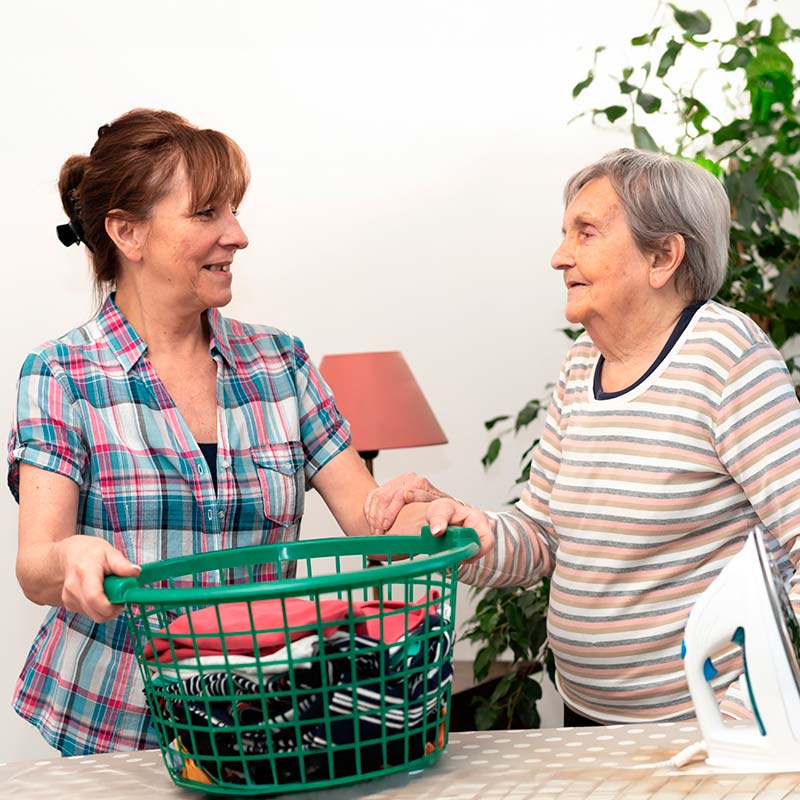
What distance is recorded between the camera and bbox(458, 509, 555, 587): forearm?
5.31 feet

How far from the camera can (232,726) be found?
1018 mm

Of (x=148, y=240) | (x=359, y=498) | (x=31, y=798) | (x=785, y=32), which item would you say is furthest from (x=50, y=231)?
(x=31, y=798)

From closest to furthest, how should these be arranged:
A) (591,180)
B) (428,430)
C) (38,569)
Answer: (38,569), (591,180), (428,430)

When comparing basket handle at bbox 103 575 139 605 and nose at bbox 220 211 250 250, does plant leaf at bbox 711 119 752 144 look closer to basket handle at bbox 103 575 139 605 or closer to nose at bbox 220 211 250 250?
nose at bbox 220 211 250 250

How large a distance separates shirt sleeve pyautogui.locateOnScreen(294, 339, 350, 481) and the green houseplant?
73 cm

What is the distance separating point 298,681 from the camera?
1014 mm

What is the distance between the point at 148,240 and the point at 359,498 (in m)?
0.50

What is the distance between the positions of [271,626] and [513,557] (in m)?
0.64

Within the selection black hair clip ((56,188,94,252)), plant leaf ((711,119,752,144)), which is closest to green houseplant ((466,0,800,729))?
plant leaf ((711,119,752,144))

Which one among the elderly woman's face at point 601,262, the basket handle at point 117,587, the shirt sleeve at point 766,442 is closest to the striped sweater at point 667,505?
the shirt sleeve at point 766,442

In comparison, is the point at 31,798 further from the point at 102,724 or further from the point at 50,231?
the point at 50,231

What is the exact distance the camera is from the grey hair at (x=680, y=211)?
5.27 feet

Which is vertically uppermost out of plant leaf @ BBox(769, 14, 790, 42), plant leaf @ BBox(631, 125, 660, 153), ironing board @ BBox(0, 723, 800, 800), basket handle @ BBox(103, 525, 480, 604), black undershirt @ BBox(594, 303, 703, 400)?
plant leaf @ BBox(769, 14, 790, 42)

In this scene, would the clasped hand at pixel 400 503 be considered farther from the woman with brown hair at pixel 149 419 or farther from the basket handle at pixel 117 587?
the basket handle at pixel 117 587
